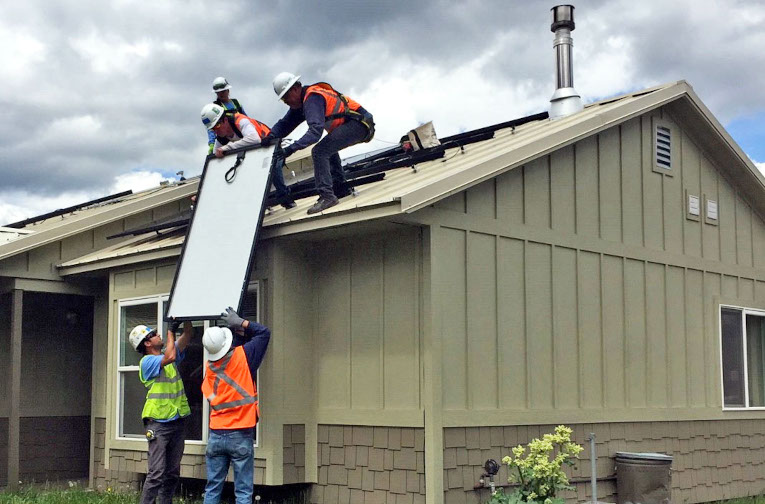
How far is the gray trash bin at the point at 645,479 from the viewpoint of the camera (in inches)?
383

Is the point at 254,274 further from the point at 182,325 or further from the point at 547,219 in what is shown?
the point at 547,219

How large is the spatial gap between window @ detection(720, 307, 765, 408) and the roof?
1.68m

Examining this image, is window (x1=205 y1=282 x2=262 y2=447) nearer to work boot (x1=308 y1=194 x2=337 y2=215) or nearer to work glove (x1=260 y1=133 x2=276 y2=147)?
work boot (x1=308 y1=194 x2=337 y2=215)

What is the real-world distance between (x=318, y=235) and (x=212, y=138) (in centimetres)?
197

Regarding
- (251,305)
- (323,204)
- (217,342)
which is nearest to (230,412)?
(217,342)

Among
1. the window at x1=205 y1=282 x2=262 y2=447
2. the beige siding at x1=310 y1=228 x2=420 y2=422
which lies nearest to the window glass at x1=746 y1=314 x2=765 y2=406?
the beige siding at x1=310 y1=228 x2=420 y2=422

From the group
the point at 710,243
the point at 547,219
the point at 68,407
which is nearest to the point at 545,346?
the point at 547,219

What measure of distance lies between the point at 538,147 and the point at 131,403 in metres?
5.43

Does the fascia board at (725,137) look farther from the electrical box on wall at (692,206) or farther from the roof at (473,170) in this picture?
the electrical box on wall at (692,206)

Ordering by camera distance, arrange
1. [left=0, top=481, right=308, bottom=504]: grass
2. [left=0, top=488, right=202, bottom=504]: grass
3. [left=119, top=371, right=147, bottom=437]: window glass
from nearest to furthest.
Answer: [left=0, top=481, right=308, bottom=504]: grass → [left=0, top=488, right=202, bottom=504]: grass → [left=119, top=371, right=147, bottom=437]: window glass

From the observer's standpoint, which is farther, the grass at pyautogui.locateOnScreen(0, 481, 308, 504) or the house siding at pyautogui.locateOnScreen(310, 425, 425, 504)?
the grass at pyautogui.locateOnScreen(0, 481, 308, 504)

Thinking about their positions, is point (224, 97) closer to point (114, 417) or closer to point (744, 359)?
point (114, 417)

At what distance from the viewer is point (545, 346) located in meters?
9.36

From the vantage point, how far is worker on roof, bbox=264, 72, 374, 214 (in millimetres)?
8977
